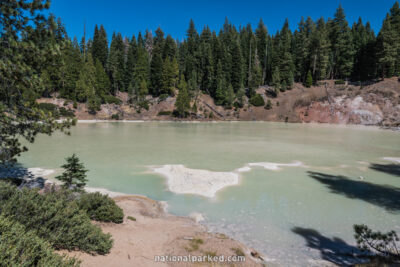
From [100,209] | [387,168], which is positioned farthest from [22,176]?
[387,168]

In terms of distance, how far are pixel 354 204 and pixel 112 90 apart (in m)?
78.9

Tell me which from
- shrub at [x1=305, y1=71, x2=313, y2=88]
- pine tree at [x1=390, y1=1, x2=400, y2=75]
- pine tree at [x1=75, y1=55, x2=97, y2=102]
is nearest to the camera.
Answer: pine tree at [x1=75, y1=55, x2=97, y2=102]

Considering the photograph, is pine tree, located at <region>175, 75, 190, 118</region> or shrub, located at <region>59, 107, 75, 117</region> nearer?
shrub, located at <region>59, 107, 75, 117</region>

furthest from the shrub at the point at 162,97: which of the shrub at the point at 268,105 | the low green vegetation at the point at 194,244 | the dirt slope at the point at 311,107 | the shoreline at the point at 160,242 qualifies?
the low green vegetation at the point at 194,244

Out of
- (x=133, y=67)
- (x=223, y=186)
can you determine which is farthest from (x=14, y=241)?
(x=133, y=67)

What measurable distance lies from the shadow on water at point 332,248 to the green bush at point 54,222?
616cm

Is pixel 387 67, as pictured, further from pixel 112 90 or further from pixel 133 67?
pixel 112 90

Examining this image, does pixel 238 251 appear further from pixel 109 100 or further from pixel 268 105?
pixel 109 100

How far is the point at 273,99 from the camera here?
71688 mm

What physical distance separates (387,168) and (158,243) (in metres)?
18.4

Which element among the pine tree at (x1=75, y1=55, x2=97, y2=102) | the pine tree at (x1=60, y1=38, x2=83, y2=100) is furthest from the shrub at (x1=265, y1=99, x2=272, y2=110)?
the pine tree at (x1=60, y1=38, x2=83, y2=100)

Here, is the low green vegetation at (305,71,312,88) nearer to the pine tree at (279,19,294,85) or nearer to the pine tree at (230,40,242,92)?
the pine tree at (279,19,294,85)

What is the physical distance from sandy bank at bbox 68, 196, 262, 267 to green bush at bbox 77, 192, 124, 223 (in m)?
0.21

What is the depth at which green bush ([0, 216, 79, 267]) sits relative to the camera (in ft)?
9.57
